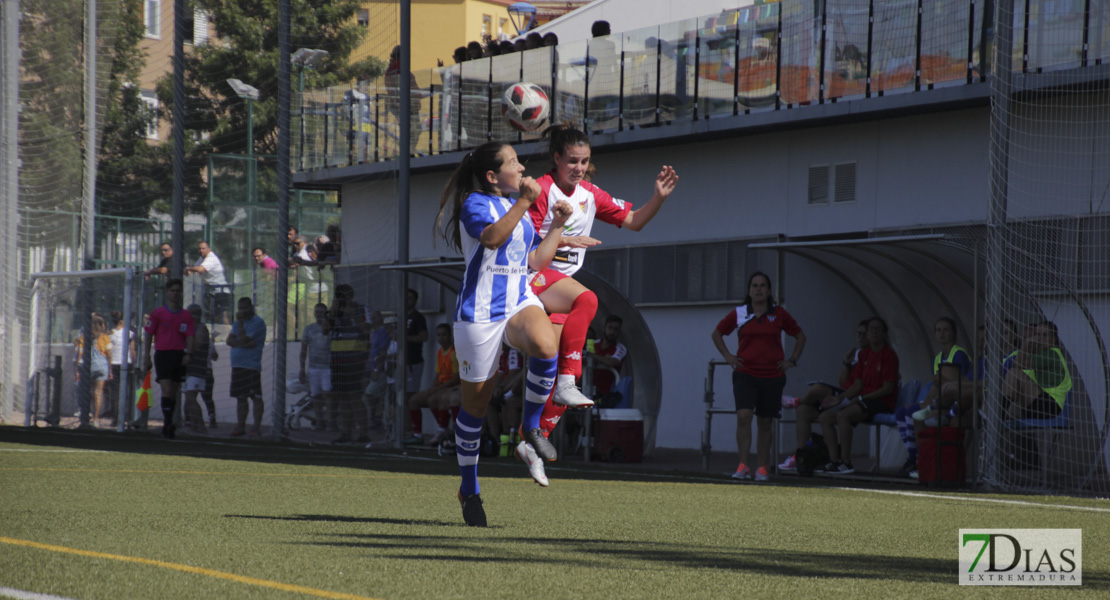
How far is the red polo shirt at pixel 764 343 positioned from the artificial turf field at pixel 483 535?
1.51m

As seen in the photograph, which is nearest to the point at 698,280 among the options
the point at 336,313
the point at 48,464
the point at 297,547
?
the point at 336,313

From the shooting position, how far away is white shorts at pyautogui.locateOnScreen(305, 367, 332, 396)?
18.4 meters

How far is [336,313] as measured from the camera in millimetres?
18281

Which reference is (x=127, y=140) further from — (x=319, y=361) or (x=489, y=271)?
(x=489, y=271)

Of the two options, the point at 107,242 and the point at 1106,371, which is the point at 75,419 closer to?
the point at 107,242

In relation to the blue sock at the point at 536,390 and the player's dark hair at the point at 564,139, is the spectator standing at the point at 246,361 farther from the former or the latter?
the blue sock at the point at 536,390

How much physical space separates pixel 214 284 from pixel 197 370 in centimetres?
137

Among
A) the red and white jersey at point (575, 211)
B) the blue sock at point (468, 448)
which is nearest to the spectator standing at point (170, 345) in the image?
the red and white jersey at point (575, 211)

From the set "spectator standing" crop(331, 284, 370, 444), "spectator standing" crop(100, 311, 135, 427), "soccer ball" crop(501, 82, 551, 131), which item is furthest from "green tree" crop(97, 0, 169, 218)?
"soccer ball" crop(501, 82, 551, 131)

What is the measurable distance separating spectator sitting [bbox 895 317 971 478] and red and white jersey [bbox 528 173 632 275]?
4.94m

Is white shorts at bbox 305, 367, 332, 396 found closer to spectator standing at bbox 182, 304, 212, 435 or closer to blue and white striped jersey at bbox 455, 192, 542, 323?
spectator standing at bbox 182, 304, 212, 435

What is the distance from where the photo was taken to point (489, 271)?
23.0 feet

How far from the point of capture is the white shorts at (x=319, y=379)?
18406mm

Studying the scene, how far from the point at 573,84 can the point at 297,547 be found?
48.1 feet
